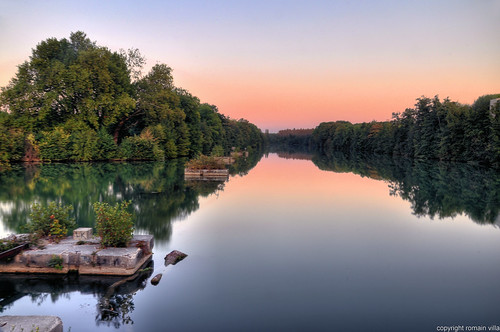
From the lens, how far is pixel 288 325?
4863 millimetres

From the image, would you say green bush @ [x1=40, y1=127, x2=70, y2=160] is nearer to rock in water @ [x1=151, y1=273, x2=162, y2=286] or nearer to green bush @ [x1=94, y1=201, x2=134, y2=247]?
green bush @ [x1=94, y1=201, x2=134, y2=247]

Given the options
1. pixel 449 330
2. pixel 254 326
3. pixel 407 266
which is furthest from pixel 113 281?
pixel 407 266

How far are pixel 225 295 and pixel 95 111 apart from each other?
39.5 metres

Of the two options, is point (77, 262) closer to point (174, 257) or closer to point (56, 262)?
point (56, 262)

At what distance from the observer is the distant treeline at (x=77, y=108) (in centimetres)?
3647

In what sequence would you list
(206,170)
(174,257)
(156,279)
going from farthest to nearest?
(206,170) < (174,257) < (156,279)

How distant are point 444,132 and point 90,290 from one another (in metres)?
53.0

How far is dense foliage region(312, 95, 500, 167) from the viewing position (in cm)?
3962

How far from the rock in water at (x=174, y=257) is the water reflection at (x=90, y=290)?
632 millimetres

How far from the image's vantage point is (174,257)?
24.8ft

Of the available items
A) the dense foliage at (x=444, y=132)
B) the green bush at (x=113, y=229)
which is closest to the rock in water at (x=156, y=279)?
the green bush at (x=113, y=229)

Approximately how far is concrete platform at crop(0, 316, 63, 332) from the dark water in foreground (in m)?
0.55

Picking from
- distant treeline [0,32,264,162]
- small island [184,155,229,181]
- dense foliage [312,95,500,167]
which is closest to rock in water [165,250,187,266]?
small island [184,155,229,181]

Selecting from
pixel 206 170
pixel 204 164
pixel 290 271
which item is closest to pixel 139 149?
pixel 204 164
